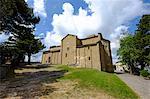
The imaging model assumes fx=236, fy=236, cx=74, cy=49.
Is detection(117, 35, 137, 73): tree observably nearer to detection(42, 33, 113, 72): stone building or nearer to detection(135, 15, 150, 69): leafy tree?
detection(135, 15, 150, 69): leafy tree

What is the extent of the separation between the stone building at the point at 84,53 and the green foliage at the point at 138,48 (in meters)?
5.60

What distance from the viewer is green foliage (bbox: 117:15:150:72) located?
6769 centimetres

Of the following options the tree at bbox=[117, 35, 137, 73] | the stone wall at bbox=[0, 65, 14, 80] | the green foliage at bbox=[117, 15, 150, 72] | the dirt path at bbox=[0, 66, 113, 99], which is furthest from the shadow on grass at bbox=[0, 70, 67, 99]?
the tree at bbox=[117, 35, 137, 73]

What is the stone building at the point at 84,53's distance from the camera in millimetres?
67375

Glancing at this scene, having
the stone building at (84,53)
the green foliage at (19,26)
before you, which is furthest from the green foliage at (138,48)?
the green foliage at (19,26)

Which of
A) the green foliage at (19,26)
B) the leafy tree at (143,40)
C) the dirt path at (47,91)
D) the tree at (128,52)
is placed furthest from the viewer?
the tree at (128,52)

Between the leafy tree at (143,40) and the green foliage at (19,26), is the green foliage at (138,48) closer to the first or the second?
the leafy tree at (143,40)

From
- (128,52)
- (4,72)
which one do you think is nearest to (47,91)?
(4,72)

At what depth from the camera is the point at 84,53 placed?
229 feet

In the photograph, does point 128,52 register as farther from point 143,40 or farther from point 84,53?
point 84,53

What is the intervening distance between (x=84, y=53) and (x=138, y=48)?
1622 centimetres

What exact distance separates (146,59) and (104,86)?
107ft

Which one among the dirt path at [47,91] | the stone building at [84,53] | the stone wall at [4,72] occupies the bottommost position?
the dirt path at [47,91]

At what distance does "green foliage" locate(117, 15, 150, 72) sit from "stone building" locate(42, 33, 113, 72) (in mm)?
5603
